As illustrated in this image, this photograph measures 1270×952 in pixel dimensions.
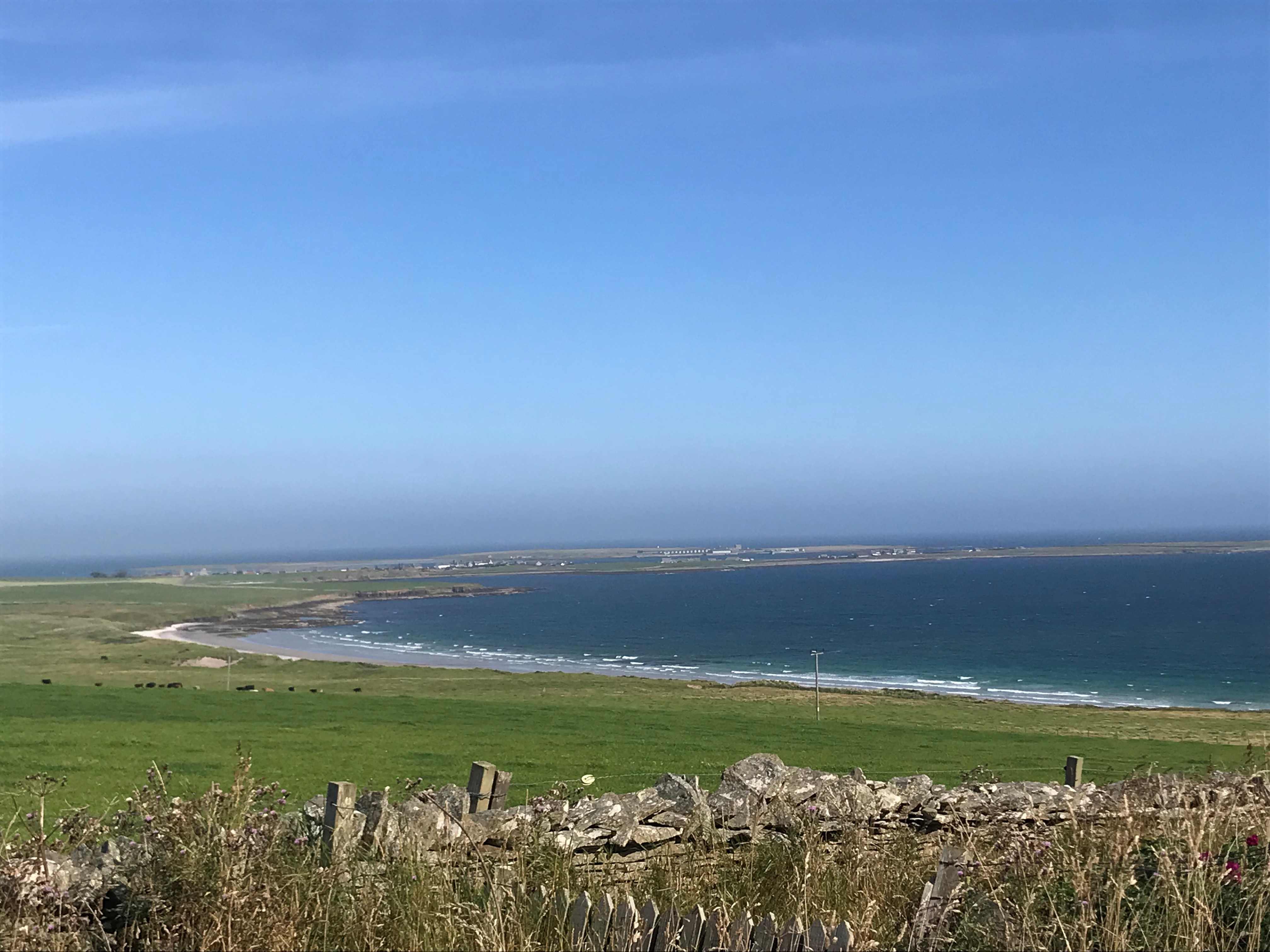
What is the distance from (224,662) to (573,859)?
199 feet

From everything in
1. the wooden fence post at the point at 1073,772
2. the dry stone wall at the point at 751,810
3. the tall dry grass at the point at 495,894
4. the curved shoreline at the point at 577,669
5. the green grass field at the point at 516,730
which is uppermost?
the tall dry grass at the point at 495,894

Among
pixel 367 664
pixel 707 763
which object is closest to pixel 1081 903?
pixel 707 763

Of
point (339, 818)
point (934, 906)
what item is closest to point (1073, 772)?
point (934, 906)

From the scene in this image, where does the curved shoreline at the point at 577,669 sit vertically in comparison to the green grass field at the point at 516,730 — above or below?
below

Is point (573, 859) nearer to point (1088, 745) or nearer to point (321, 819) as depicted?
point (321, 819)

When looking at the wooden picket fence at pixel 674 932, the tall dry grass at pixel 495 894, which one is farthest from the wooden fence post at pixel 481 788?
the wooden picket fence at pixel 674 932

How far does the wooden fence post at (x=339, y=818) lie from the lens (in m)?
5.75

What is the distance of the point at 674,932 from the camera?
4246mm

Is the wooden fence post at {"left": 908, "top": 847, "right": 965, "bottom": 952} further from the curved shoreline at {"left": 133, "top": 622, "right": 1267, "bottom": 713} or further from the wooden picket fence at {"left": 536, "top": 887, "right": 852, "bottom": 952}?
the curved shoreline at {"left": 133, "top": 622, "right": 1267, "bottom": 713}

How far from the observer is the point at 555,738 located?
26344 mm

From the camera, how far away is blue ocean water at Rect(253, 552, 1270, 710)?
6050 centimetres

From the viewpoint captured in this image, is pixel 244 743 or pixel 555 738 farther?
pixel 555 738

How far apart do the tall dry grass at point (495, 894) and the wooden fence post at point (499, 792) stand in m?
1.78

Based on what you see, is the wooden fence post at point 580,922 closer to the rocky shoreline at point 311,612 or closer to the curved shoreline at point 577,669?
the curved shoreline at point 577,669
